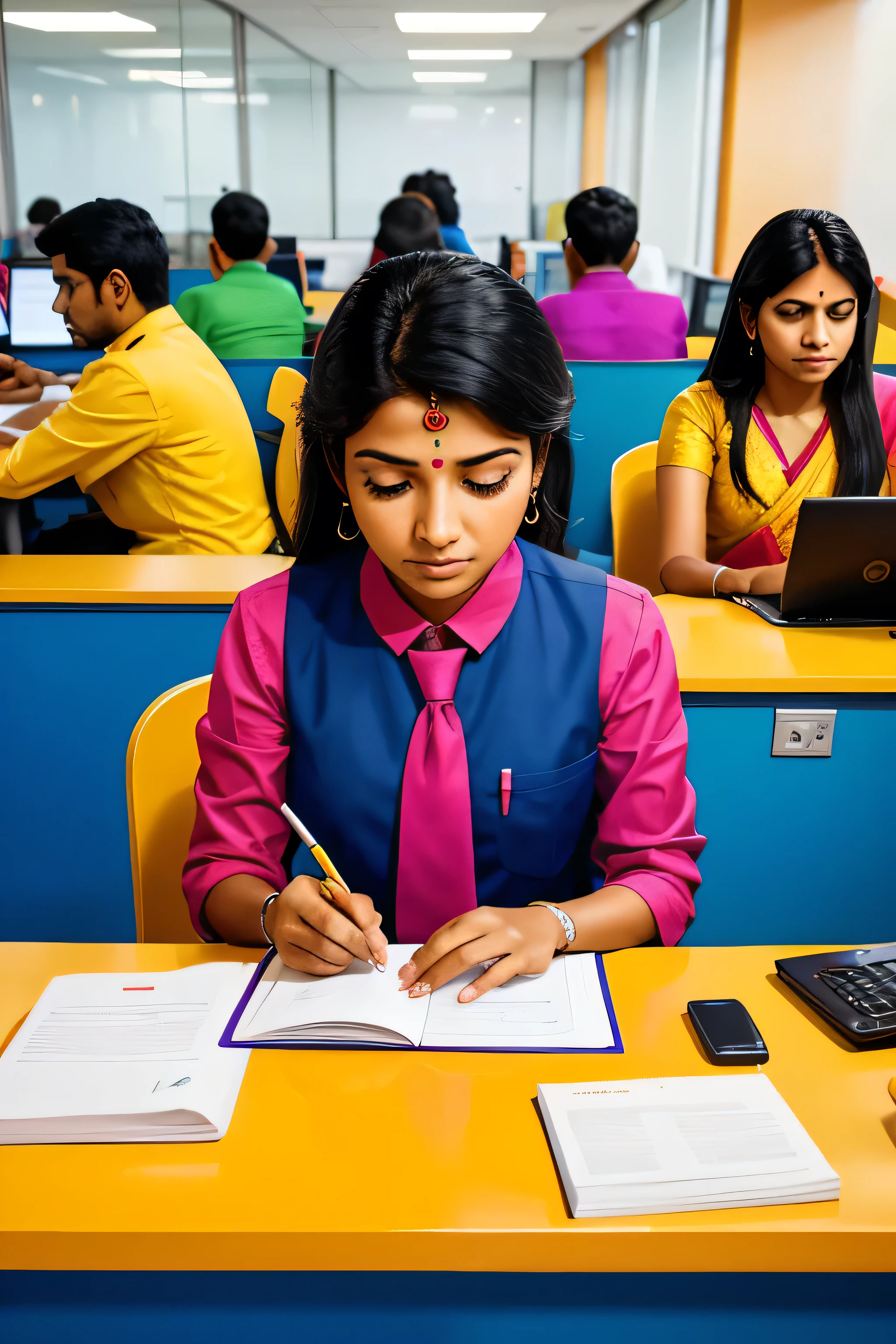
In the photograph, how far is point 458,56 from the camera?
1181cm

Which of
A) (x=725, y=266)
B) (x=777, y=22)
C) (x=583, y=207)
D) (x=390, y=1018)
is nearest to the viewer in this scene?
(x=390, y=1018)

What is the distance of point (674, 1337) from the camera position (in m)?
0.73

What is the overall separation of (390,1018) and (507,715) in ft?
1.18

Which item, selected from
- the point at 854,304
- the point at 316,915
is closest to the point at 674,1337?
the point at 316,915

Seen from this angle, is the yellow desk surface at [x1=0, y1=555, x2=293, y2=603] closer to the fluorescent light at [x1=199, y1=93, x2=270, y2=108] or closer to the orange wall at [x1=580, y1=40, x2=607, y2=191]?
the fluorescent light at [x1=199, y1=93, x2=270, y2=108]

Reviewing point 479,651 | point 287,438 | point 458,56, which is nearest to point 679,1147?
point 479,651

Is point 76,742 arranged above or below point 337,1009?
below

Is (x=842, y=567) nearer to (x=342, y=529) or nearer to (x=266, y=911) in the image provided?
(x=342, y=529)

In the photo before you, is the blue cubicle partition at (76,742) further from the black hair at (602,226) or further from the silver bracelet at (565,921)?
the black hair at (602,226)

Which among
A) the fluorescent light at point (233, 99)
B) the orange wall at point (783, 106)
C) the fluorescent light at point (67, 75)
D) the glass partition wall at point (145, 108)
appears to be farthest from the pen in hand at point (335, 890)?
the fluorescent light at point (233, 99)

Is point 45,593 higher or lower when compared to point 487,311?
lower

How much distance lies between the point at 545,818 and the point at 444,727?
16cm

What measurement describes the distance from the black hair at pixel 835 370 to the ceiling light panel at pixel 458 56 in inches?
424

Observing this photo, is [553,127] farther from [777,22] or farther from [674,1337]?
[674,1337]
